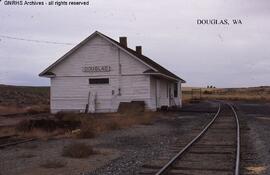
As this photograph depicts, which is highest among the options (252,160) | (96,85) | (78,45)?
(78,45)

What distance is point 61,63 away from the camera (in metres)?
38.0

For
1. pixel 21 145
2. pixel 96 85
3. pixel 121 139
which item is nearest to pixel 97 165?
pixel 21 145

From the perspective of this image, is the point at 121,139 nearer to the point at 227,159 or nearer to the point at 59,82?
the point at 227,159

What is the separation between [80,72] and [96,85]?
1567 millimetres

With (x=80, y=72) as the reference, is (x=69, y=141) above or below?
below

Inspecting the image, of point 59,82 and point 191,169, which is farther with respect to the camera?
point 59,82

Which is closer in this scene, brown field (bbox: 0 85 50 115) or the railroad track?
the railroad track

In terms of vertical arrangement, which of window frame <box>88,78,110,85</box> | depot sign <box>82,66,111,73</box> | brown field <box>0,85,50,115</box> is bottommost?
brown field <box>0,85,50,115</box>

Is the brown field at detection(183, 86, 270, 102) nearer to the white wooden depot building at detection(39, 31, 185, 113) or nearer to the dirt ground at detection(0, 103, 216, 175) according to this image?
the white wooden depot building at detection(39, 31, 185, 113)

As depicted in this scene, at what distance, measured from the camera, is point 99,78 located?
37.1 meters

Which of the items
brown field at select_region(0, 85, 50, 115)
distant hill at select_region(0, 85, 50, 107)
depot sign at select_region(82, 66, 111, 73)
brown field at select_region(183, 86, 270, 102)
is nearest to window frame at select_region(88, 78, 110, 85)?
depot sign at select_region(82, 66, 111, 73)

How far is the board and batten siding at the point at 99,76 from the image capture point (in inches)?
1425

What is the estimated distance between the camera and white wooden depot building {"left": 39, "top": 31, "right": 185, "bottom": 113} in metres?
Result: 36.2

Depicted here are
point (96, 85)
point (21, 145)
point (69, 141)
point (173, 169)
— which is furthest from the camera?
point (96, 85)
